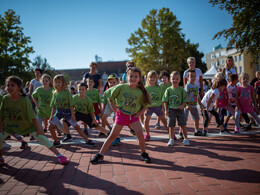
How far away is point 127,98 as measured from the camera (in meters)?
3.30

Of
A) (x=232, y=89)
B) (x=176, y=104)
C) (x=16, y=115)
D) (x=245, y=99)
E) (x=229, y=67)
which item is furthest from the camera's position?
(x=229, y=67)

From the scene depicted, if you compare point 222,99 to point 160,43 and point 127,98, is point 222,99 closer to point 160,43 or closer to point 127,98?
point 127,98

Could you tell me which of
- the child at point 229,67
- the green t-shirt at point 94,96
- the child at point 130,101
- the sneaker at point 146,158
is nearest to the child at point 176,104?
the sneaker at point 146,158

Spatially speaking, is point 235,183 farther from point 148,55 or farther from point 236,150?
point 148,55

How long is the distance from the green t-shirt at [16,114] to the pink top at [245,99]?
550 centimetres

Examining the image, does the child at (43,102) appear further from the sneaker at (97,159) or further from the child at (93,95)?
the sneaker at (97,159)

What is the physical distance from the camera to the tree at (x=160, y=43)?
92.8 ft

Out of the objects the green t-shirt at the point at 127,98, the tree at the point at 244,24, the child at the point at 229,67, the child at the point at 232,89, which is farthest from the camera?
the tree at the point at 244,24

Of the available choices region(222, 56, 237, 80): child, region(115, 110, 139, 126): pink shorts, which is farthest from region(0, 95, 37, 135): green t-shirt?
region(222, 56, 237, 80): child

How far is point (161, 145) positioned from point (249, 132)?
9.79 ft

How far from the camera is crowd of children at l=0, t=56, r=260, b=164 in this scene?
3.38m

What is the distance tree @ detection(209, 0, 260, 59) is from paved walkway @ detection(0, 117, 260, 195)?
9.86 meters

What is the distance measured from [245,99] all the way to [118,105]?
13.4ft

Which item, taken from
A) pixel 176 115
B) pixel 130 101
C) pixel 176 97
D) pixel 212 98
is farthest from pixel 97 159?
pixel 212 98
